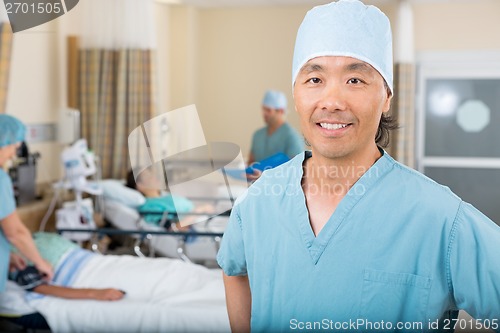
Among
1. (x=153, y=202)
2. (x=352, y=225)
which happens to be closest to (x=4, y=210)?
(x=153, y=202)

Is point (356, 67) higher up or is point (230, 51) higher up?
point (230, 51)

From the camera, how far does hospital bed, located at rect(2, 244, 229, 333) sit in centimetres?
158

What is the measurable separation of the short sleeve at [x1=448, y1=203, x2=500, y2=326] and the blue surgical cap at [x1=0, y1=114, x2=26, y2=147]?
127cm

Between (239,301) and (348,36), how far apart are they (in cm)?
35

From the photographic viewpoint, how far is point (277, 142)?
2.23 m

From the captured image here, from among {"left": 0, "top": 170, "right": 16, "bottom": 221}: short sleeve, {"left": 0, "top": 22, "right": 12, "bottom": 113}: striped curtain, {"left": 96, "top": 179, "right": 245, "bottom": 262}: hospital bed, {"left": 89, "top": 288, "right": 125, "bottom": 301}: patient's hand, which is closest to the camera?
{"left": 0, "top": 170, "right": 16, "bottom": 221}: short sleeve

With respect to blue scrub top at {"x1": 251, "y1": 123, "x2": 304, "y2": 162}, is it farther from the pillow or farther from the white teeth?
the white teeth

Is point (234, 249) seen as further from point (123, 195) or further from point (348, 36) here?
point (123, 195)

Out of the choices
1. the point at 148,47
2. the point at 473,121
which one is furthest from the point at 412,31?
the point at 148,47

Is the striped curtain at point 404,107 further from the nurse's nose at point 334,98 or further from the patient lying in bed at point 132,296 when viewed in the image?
the nurse's nose at point 334,98

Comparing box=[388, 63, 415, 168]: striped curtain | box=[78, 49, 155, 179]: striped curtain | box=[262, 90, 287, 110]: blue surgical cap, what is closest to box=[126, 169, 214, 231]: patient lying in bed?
box=[78, 49, 155, 179]: striped curtain

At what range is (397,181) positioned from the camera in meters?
0.71

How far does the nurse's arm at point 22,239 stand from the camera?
1.61 m

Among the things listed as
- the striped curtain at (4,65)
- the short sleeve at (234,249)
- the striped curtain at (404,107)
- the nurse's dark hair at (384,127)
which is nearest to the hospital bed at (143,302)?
the striped curtain at (4,65)
